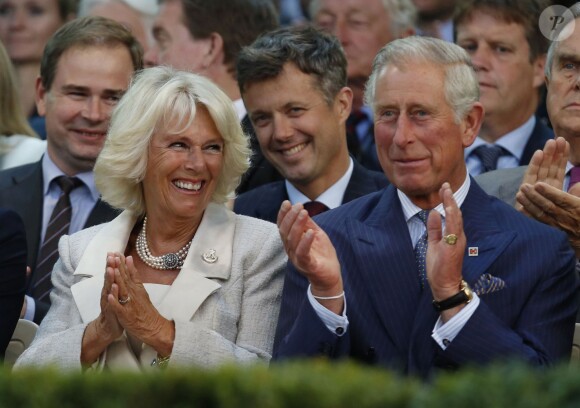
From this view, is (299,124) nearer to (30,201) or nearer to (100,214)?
(100,214)

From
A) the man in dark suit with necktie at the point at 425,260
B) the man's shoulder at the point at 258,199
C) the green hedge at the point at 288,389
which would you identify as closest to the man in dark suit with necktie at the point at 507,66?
the man's shoulder at the point at 258,199

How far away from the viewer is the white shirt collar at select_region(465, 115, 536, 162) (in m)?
7.47

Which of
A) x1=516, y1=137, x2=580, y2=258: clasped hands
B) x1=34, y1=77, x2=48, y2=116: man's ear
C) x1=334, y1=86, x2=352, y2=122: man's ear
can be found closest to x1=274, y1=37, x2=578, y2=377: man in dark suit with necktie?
x1=516, y1=137, x2=580, y2=258: clasped hands

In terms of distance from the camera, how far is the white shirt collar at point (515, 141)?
7469 millimetres

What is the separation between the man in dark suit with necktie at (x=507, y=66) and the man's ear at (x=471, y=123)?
2076 millimetres

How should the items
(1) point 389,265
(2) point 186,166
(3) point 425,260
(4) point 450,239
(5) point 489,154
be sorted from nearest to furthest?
(4) point 450,239
(3) point 425,260
(1) point 389,265
(2) point 186,166
(5) point 489,154

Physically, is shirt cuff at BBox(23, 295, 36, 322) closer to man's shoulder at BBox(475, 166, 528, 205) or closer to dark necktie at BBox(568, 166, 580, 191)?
man's shoulder at BBox(475, 166, 528, 205)

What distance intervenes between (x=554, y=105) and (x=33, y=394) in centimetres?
374

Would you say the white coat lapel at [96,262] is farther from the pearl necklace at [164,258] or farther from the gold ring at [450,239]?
the gold ring at [450,239]

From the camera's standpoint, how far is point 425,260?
16.3 ft

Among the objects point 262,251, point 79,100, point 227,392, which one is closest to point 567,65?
point 262,251

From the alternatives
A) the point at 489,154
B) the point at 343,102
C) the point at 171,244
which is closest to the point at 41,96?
the point at 343,102

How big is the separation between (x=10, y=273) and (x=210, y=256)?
84 centimetres

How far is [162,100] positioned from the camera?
18.5 ft
